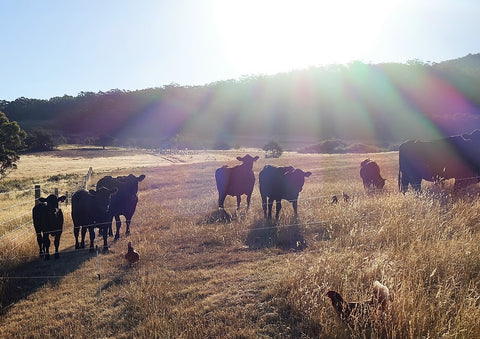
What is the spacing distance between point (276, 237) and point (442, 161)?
297 inches

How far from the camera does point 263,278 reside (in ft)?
19.6

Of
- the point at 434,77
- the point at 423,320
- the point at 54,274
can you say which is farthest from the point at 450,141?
the point at 434,77

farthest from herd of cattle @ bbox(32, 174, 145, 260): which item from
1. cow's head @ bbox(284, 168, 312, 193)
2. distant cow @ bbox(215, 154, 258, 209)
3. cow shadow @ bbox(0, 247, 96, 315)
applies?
cow's head @ bbox(284, 168, 312, 193)

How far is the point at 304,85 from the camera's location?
122 m

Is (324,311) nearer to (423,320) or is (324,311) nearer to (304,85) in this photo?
(423,320)

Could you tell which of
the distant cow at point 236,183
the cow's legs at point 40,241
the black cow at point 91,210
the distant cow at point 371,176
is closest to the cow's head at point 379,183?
the distant cow at point 371,176

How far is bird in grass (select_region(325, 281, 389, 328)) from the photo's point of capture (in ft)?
13.1

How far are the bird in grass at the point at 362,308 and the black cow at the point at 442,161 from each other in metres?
8.48

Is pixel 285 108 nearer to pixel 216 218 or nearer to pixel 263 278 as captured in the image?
pixel 216 218

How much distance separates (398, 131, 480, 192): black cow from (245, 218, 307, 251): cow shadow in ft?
18.7

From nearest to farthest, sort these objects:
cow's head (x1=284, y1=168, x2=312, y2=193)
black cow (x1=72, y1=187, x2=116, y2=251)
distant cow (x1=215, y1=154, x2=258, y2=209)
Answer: black cow (x1=72, y1=187, x2=116, y2=251), cow's head (x1=284, y1=168, x2=312, y2=193), distant cow (x1=215, y1=154, x2=258, y2=209)

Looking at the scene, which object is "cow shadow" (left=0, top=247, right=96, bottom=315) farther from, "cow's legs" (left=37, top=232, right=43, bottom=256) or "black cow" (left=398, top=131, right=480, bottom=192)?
"black cow" (left=398, top=131, right=480, bottom=192)

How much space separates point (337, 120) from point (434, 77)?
37535 mm

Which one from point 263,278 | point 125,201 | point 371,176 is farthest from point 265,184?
point 263,278
